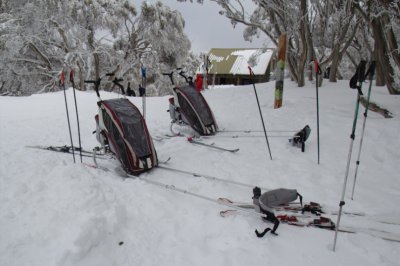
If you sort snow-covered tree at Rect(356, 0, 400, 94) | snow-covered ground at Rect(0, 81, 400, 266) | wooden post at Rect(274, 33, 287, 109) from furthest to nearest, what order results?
wooden post at Rect(274, 33, 287, 109)
snow-covered tree at Rect(356, 0, 400, 94)
snow-covered ground at Rect(0, 81, 400, 266)

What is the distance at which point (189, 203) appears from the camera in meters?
3.91

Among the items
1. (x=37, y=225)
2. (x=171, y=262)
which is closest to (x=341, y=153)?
(x=171, y=262)

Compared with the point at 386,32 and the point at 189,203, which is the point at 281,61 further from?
the point at 189,203

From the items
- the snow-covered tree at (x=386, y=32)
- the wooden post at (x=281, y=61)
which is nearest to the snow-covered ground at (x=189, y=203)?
the snow-covered tree at (x=386, y=32)

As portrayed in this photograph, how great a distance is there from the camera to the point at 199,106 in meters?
7.34

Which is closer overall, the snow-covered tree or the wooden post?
the snow-covered tree

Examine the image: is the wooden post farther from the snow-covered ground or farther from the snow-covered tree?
the snow-covered ground

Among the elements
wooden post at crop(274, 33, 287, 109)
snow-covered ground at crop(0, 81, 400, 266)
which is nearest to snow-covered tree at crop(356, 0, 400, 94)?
snow-covered ground at crop(0, 81, 400, 266)

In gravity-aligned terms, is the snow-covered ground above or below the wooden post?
below

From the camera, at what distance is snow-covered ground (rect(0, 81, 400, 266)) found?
2.83 m

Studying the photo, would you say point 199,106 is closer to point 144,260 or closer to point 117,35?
point 144,260

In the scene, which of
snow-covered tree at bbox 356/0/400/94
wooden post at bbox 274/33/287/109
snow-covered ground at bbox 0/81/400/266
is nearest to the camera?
snow-covered ground at bbox 0/81/400/266

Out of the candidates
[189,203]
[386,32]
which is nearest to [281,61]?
[386,32]

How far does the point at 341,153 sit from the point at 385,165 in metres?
0.76
